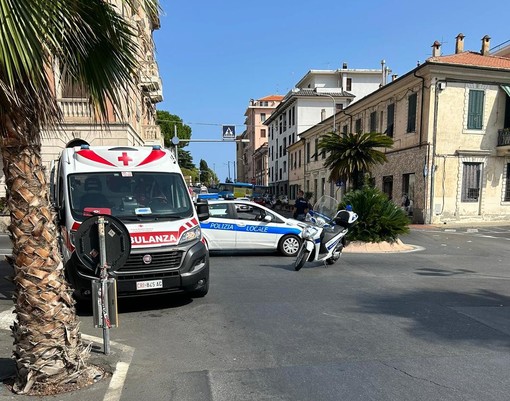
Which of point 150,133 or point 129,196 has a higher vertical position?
point 150,133

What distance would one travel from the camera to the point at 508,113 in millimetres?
23453

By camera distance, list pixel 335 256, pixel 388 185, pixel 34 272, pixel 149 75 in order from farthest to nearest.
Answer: pixel 388 185 → pixel 335 256 → pixel 149 75 → pixel 34 272

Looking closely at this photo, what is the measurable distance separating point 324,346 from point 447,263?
24.4ft

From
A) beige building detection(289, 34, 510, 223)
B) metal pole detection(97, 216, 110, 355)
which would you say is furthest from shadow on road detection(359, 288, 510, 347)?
beige building detection(289, 34, 510, 223)

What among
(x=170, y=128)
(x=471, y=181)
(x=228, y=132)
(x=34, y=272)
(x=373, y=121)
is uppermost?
(x=170, y=128)

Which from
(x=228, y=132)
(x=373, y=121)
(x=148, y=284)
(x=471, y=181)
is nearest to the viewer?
(x=148, y=284)

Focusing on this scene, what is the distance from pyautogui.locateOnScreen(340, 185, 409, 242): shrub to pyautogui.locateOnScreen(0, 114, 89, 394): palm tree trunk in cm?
1034

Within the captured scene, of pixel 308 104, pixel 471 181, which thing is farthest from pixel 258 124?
pixel 471 181

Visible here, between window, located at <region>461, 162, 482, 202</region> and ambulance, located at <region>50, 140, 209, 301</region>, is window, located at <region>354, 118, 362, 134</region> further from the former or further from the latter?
ambulance, located at <region>50, 140, 209, 301</region>

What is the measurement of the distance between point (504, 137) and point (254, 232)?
1935 centimetres

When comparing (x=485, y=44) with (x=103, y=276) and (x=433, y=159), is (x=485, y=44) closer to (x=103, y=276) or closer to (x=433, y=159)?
(x=433, y=159)

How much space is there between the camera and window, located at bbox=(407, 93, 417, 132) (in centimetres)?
2416

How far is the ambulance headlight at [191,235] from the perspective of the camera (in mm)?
5922

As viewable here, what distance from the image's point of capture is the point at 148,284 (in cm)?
554
